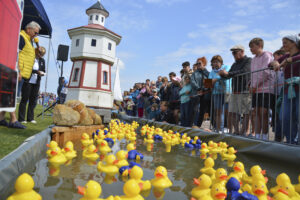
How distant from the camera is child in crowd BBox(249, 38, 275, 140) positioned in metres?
4.62

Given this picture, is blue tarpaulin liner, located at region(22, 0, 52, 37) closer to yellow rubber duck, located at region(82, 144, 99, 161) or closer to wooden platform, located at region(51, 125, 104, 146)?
wooden platform, located at region(51, 125, 104, 146)

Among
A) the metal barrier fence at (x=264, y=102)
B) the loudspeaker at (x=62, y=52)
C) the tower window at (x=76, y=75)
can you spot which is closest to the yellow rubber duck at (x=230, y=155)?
the metal barrier fence at (x=264, y=102)

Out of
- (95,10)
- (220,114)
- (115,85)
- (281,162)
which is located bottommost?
(281,162)

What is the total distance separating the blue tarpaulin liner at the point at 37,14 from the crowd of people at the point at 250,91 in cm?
504

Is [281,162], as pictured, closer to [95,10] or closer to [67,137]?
[67,137]

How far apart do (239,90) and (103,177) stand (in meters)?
4.15

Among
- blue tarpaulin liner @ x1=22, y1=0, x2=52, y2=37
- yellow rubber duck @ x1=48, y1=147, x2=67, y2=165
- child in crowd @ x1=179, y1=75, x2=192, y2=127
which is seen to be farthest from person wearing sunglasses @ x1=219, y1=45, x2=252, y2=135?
blue tarpaulin liner @ x1=22, y1=0, x2=52, y2=37

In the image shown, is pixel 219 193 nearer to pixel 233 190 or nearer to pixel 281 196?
pixel 233 190

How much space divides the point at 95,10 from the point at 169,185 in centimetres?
2295

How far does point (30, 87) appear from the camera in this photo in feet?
20.0

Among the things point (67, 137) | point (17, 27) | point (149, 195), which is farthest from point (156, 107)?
point (17, 27)

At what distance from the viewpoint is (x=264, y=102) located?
15.6ft

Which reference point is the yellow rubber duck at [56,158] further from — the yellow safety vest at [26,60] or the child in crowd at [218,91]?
the child in crowd at [218,91]

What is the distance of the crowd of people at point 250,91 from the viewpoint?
4.05 metres
